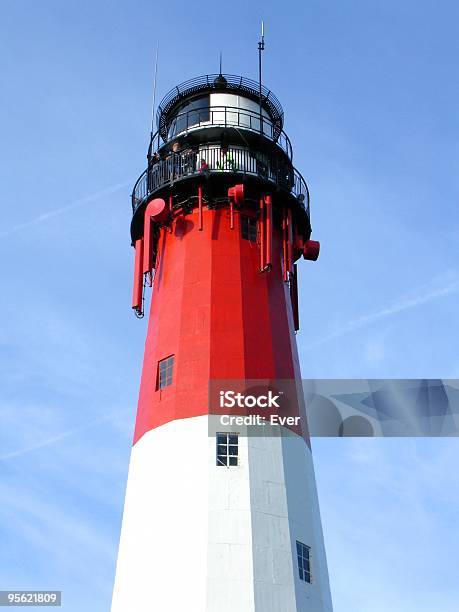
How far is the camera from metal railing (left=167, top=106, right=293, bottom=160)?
4453 cm

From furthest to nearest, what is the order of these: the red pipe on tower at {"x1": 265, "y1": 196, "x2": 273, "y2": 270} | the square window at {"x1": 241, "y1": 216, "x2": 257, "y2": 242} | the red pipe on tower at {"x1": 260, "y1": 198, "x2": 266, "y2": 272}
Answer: the square window at {"x1": 241, "y1": 216, "x2": 257, "y2": 242} < the red pipe on tower at {"x1": 260, "y1": 198, "x2": 266, "y2": 272} < the red pipe on tower at {"x1": 265, "y1": 196, "x2": 273, "y2": 270}

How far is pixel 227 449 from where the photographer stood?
36281 millimetres

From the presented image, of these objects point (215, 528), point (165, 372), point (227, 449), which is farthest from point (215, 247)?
point (215, 528)

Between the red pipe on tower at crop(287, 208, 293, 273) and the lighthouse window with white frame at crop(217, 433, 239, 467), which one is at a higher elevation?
the red pipe on tower at crop(287, 208, 293, 273)

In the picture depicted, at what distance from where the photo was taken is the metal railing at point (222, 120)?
4453 centimetres

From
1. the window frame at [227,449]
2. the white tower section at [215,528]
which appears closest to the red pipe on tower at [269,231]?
the white tower section at [215,528]

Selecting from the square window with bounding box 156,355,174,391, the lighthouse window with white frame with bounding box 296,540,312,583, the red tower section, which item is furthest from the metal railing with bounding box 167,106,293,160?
the lighthouse window with white frame with bounding box 296,540,312,583

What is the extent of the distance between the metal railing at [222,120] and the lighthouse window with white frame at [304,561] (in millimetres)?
20151

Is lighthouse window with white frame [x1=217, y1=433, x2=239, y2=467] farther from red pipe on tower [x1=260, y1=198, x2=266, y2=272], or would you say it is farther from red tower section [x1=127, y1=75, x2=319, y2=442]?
red pipe on tower [x1=260, y1=198, x2=266, y2=272]

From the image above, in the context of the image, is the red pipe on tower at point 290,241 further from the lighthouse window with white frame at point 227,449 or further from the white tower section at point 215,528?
the lighthouse window with white frame at point 227,449

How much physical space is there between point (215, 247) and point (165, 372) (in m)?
6.42

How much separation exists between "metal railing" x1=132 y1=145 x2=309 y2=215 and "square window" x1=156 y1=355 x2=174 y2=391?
894 centimetres

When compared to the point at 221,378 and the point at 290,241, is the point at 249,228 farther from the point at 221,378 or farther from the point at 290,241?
the point at 221,378

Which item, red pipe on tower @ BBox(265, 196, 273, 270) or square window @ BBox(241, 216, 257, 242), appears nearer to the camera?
red pipe on tower @ BBox(265, 196, 273, 270)
